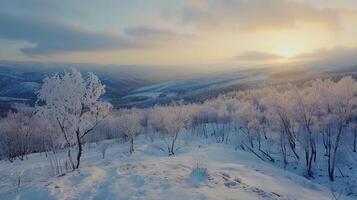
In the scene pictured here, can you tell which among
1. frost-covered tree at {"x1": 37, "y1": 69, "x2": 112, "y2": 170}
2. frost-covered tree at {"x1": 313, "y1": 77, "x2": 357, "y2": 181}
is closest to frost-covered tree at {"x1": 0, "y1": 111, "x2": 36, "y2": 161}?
frost-covered tree at {"x1": 37, "y1": 69, "x2": 112, "y2": 170}

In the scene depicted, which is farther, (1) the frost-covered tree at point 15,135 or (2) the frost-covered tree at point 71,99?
(1) the frost-covered tree at point 15,135

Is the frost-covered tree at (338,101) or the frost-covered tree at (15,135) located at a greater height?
the frost-covered tree at (338,101)

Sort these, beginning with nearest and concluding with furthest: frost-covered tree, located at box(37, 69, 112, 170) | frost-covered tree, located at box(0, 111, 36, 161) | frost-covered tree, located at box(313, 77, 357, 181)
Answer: frost-covered tree, located at box(37, 69, 112, 170) < frost-covered tree, located at box(313, 77, 357, 181) < frost-covered tree, located at box(0, 111, 36, 161)

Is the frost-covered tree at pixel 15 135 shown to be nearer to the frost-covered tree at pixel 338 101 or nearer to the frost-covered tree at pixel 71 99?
the frost-covered tree at pixel 71 99

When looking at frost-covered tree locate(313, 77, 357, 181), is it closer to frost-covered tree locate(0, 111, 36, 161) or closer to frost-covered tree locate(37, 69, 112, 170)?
frost-covered tree locate(37, 69, 112, 170)

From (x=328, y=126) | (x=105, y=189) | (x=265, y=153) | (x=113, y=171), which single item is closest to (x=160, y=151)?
(x=265, y=153)

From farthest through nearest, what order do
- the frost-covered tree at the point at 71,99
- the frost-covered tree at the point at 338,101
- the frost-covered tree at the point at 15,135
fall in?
the frost-covered tree at the point at 15,135 < the frost-covered tree at the point at 338,101 < the frost-covered tree at the point at 71,99

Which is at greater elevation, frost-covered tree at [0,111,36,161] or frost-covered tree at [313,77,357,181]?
frost-covered tree at [313,77,357,181]

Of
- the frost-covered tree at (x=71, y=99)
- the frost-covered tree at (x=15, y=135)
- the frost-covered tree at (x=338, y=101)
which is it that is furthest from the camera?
the frost-covered tree at (x=15, y=135)

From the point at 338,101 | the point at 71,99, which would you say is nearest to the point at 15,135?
the point at 71,99

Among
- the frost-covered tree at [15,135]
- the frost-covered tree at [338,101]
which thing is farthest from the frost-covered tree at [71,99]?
the frost-covered tree at [15,135]

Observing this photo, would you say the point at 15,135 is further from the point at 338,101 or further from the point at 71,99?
the point at 338,101

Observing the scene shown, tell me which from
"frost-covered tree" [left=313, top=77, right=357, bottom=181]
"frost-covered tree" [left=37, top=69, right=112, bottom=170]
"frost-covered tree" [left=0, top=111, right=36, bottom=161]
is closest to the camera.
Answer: "frost-covered tree" [left=37, top=69, right=112, bottom=170]
